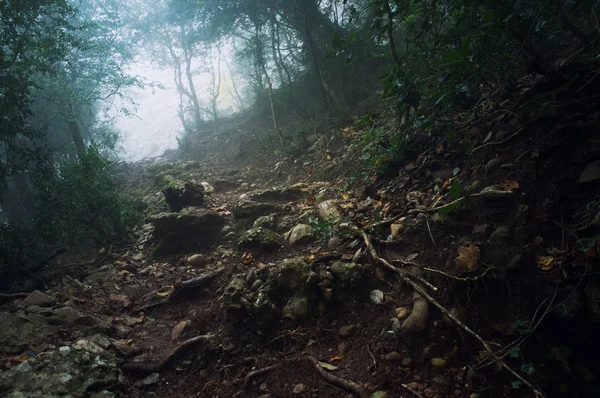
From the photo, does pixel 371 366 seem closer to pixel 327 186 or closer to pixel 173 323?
pixel 173 323

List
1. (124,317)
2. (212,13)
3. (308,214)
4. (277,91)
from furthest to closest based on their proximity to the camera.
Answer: (277,91) → (212,13) → (308,214) → (124,317)

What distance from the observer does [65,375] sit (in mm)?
2592

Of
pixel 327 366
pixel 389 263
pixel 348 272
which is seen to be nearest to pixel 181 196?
pixel 348 272

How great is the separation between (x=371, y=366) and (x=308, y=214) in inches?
117

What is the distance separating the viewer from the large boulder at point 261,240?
4555 mm

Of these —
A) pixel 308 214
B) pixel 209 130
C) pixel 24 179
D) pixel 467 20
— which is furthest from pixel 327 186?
pixel 209 130

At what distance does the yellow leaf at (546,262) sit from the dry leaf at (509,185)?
2.30ft

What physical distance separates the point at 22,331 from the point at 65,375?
3.71 ft

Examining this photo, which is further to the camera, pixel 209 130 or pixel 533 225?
pixel 209 130

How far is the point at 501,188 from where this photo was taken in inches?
108

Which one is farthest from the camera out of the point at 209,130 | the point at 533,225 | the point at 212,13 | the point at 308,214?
the point at 209,130

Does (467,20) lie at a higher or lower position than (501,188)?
higher

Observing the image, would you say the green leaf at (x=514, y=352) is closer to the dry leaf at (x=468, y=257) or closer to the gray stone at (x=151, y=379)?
the dry leaf at (x=468, y=257)

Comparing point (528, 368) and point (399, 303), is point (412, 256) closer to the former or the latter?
point (399, 303)
